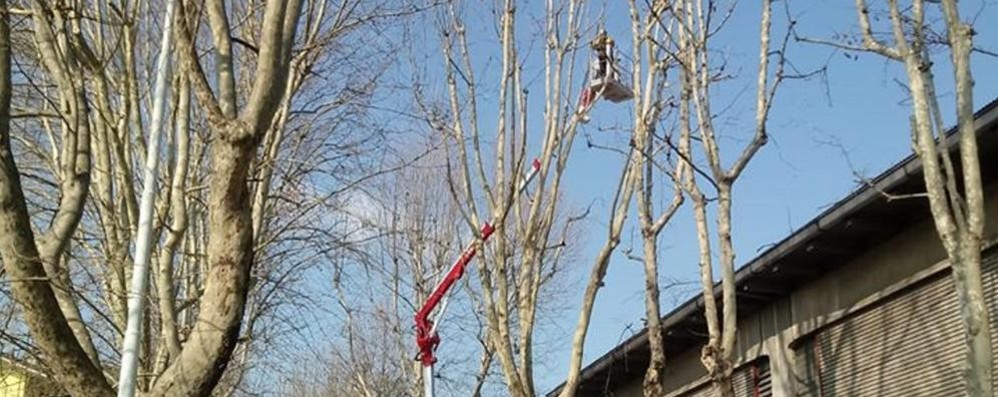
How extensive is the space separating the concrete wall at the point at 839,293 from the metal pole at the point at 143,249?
20.1 feet

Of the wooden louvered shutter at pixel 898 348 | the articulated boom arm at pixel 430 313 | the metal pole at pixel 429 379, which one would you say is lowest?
the wooden louvered shutter at pixel 898 348

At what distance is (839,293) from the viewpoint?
11.2m

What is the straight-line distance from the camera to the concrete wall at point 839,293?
32.5ft

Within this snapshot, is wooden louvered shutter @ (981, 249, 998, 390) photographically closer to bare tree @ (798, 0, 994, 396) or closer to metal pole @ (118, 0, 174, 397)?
bare tree @ (798, 0, 994, 396)

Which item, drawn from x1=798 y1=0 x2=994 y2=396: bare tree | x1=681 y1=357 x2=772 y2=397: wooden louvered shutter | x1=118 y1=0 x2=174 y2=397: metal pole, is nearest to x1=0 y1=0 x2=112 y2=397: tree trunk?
x1=118 y1=0 x2=174 y2=397: metal pole

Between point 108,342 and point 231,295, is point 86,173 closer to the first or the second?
point 231,295

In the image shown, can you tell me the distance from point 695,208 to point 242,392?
6.90m

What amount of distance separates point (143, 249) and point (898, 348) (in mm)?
6361

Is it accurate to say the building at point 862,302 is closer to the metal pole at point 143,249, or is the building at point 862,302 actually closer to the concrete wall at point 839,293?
the concrete wall at point 839,293

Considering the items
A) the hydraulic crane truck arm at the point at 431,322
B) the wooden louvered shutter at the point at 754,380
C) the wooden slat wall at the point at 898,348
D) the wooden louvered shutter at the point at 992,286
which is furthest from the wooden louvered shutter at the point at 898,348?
the hydraulic crane truck arm at the point at 431,322

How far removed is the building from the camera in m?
9.49

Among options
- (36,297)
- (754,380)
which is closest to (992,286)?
(754,380)

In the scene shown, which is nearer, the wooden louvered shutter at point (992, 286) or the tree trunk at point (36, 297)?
the tree trunk at point (36, 297)

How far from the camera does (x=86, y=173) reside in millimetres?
7727
